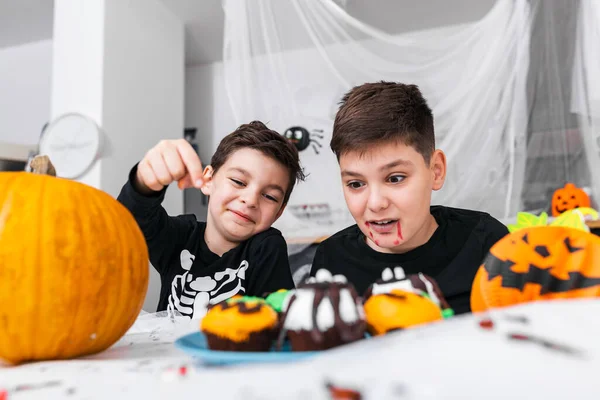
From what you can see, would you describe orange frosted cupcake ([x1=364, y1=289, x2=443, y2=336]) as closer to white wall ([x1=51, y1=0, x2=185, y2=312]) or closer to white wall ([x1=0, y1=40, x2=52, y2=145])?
white wall ([x1=51, y1=0, x2=185, y2=312])

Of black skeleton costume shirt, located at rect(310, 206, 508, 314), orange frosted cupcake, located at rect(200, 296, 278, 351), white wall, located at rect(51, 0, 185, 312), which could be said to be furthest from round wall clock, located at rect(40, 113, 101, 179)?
orange frosted cupcake, located at rect(200, 296, 278, 351)

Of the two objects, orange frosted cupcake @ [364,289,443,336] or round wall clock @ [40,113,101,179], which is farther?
round wall clock @ [40,113,101,179]

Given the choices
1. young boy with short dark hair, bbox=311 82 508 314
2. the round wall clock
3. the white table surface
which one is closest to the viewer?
the white table surface

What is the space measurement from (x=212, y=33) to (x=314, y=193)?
5.71 ft

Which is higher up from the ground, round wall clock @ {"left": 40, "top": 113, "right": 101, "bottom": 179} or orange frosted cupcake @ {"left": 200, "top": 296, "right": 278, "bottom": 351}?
round wall clock @ {"left": 40, "top": 113, "right": 101, "bottom": 179}

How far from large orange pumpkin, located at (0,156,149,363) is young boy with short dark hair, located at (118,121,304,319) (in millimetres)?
408

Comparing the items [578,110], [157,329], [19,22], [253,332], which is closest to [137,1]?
[19,22]

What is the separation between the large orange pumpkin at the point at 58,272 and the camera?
444 mm

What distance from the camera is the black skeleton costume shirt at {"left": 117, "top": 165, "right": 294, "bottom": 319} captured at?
100 cm

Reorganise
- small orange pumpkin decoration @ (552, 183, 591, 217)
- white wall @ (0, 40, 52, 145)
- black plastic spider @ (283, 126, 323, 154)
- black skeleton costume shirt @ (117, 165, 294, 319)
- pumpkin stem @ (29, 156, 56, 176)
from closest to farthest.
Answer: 1. pumpkin stem @ (29, 156, 56, 176)
2. black skeleton costume shirt @ (117, 165, 294, 319)
3. small orange pumpkin decoration @ (552, 183, 591, 217)
4. black plastic spider @ (283, 126, 323, 154)
5. white wall @ (0, 40, 52, 145)

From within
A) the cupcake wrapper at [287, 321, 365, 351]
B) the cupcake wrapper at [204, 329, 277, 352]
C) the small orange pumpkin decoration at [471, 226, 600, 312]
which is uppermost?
the small orange pumpkin decoration at [471, 226, 600, 312]

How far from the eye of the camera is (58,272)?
454 mm

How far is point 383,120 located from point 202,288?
22.0 inches

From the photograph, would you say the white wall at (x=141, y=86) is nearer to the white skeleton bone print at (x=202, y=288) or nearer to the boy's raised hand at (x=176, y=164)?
the white skeleton bone print at (x=202, y=288)
